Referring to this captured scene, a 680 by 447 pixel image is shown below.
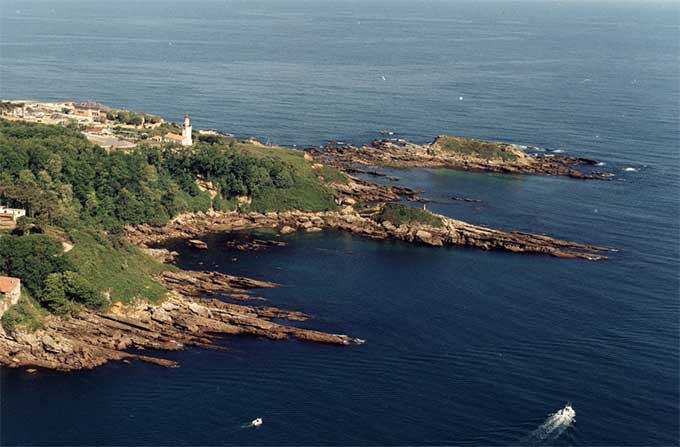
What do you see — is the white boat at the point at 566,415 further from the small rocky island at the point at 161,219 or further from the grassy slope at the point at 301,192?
the grassy slope at the point at 301,192

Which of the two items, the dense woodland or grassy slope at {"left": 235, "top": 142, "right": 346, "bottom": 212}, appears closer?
the dense woodland

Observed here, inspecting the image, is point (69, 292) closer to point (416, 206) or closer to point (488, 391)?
point (488, 391)

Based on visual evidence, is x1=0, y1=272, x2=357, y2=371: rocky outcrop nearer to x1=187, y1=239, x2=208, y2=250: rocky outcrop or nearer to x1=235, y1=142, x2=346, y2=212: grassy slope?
x1=187, y1=239, x2=208, y2=250: rocky outcrop

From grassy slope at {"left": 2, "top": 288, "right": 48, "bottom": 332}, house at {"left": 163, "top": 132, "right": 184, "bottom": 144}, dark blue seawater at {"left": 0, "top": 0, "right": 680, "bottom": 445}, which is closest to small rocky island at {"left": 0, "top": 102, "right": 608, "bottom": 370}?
grassy slope at {"left": 2, "top": 288, "right": 48, "bottom": 332}

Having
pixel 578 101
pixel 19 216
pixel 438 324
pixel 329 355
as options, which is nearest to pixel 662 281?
pixel 438 324

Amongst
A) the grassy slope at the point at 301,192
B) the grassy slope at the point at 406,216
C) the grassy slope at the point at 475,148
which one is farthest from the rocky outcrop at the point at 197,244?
the grassy slope at the point at 475,148

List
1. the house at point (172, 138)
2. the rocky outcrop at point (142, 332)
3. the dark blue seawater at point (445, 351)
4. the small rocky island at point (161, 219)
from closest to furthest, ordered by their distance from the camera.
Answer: the dark blue seawater at point (445, 351)
the rocky outcrop at point (142, 332)
the small rocky island at point (161, 219)
the house at point (172, 138)

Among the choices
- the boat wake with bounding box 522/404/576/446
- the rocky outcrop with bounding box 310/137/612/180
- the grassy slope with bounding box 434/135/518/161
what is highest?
the grassy slope with bounding box 434/135/518/161

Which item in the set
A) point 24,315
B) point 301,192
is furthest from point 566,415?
point 301,192
